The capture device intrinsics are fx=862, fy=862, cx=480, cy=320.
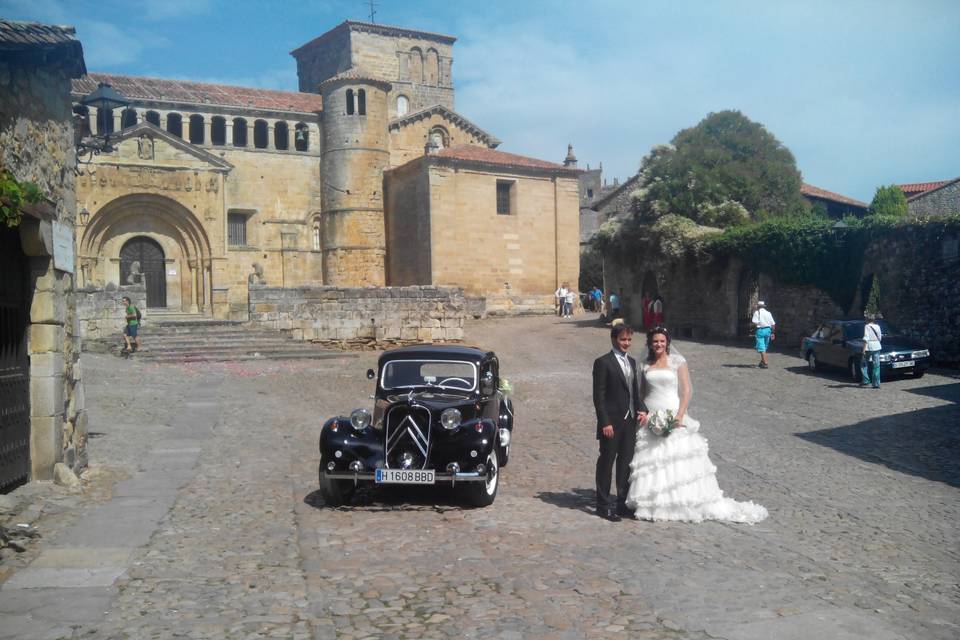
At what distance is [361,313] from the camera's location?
2597 centimetres

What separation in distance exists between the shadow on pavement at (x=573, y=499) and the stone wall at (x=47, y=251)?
495 centimetres

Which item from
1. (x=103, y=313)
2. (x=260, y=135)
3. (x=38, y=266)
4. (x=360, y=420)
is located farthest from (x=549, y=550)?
(x=260, y=135)

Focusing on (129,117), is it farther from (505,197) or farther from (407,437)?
(407,437)

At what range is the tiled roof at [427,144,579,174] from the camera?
38812mm

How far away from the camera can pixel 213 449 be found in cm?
1139

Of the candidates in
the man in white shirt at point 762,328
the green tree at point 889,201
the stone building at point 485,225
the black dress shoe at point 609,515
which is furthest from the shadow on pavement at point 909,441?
the stone building at point 485,225

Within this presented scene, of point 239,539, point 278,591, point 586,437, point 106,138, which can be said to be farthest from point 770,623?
point 106,138

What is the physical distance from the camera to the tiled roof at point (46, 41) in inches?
298

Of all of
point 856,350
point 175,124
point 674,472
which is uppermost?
point 175,124

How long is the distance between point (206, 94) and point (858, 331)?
110ft

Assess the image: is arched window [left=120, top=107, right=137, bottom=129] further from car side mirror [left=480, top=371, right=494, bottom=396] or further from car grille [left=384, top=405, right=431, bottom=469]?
car grille [left=384, top=405, right=431, bottom=469]

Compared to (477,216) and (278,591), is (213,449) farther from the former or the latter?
(477,216)

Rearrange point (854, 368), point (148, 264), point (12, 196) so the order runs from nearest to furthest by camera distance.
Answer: point (12, 196) → point (854, 368) → point (148, 264)

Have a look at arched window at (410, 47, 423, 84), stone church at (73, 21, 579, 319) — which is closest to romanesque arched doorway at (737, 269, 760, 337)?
stone church at (73, 21, 579, 319)
